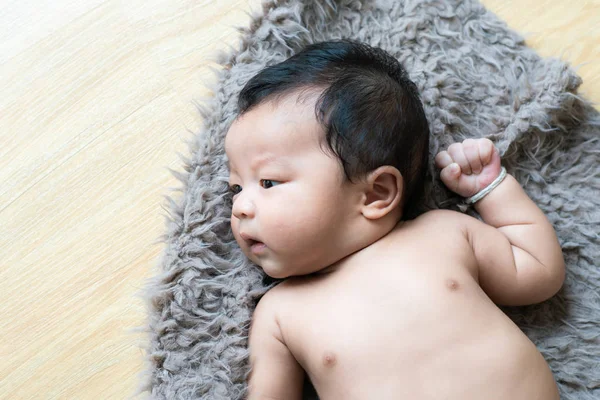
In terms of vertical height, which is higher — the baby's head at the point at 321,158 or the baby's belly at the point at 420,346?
the baby's head at the point at 321,158

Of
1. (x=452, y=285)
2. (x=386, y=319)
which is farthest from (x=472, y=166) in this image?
(x=386, y=319)

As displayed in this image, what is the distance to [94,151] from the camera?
1403 millimetres

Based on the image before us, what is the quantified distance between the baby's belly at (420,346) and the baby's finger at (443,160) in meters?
0.27

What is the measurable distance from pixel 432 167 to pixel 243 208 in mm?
461

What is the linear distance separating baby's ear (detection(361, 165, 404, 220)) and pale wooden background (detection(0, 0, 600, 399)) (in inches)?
20.1

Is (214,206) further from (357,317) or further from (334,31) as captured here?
(334,31)

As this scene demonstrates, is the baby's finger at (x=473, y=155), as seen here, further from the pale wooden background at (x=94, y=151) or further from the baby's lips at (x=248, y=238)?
the baby's lips at (x=248, y=238)

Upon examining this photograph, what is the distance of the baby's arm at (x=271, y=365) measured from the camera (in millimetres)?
1144

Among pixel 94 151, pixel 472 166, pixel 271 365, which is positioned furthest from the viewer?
pixel 94 151

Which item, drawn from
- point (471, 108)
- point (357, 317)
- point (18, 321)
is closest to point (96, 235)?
point (18, 321)

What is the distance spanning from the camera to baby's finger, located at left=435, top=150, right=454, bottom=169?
4.16 feet

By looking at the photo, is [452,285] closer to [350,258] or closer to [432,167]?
[350,258]

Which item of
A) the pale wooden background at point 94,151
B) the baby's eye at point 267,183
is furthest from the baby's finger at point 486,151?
the baby's eye at point 267,183

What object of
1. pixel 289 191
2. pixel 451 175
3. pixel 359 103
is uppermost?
pixel 359 103
